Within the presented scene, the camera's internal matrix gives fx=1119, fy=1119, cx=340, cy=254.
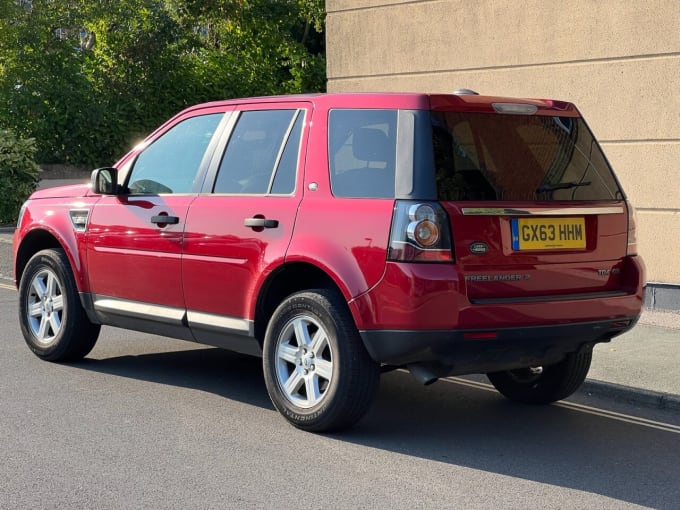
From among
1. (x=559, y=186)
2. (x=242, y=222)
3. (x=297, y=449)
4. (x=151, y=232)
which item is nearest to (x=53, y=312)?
(x=151, y=232)

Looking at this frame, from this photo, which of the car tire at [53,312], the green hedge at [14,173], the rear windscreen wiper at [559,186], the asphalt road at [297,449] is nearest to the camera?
the asphalt road at [297,449]

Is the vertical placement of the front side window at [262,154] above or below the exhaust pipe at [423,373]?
above

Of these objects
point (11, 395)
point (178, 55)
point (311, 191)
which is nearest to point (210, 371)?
point (11, 395)

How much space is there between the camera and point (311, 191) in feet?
19.6

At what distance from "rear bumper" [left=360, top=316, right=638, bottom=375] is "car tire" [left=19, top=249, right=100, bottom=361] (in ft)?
9.24

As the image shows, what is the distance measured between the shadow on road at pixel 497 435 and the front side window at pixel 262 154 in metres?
1.31

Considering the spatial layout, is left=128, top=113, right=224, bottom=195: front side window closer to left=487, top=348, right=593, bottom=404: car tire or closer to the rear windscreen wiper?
the rear windscreen wiper

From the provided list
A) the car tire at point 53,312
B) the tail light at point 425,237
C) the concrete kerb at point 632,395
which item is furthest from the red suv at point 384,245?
the car tire at point 53,312

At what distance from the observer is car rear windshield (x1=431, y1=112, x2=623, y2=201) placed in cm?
554

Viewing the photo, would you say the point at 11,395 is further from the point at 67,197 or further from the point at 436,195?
the point at 436,195

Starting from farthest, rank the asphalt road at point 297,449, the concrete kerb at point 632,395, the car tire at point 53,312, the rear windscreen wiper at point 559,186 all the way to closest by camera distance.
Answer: the car tire at point 53,312 → the concrete kerb at point 632,395 → the rear windscreen wiper at point 559,186 → the asphalt road at point 297,449

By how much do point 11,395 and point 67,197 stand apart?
1.61m

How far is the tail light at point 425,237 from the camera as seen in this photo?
537 centimetres

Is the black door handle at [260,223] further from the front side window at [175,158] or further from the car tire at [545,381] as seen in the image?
the car tire at [545,381]
